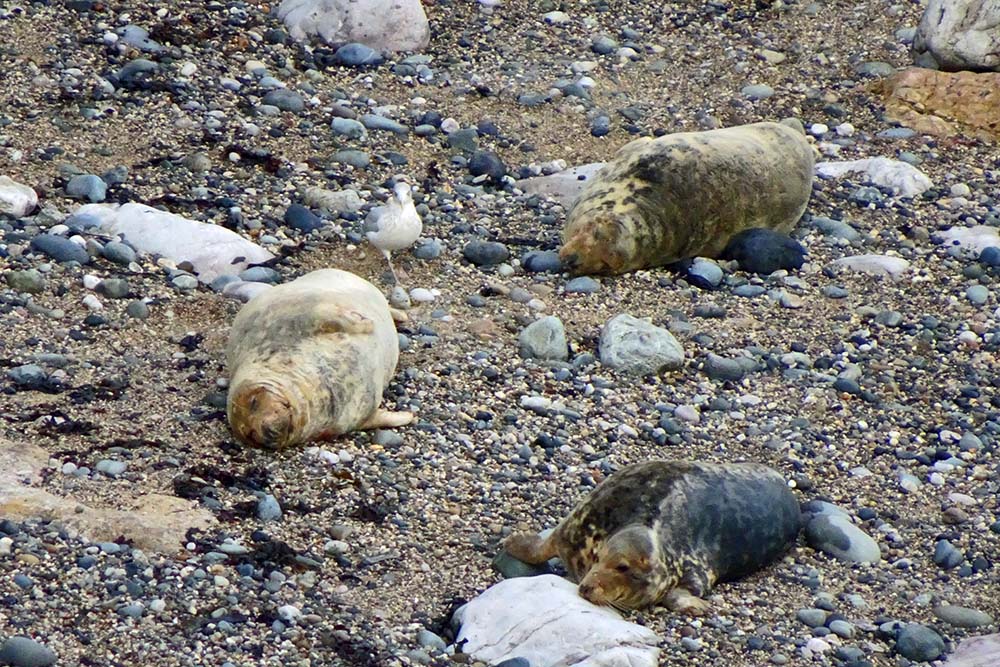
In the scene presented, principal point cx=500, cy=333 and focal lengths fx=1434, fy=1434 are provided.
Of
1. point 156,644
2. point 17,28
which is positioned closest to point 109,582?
point 156,644

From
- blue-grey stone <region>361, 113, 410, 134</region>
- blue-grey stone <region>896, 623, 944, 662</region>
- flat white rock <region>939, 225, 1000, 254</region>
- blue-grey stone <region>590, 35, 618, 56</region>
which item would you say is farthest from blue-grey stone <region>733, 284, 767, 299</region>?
blue-grey stone <region>590, 35, 618, 56</region>

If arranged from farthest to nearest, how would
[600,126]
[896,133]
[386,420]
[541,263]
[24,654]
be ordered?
[896,133], [600,126], [541,263], [386,420], [24,654]

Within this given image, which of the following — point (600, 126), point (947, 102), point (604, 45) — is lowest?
point (600, 126)

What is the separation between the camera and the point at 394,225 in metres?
5.92

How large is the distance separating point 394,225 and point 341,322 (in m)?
0.97

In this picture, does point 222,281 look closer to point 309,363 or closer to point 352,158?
point 309,363

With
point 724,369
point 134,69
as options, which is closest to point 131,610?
point 724,369

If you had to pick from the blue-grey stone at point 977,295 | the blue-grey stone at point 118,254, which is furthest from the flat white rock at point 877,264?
the blue-grey stone at point 118,254

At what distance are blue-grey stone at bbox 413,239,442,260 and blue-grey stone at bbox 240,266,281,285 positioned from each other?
70 cm

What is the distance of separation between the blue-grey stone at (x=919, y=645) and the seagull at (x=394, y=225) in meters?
2.71

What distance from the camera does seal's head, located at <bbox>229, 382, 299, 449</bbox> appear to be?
4.62m

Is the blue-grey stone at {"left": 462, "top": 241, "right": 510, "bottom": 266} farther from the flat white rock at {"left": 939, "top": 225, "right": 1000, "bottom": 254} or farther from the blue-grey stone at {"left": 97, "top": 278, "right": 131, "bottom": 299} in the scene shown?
the flat white rock at {"left": 939, "top": 225, "right": 1000, "bottom": 254}

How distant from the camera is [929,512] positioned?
15.8 feet

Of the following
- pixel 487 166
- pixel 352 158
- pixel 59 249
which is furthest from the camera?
pixel 487 166
